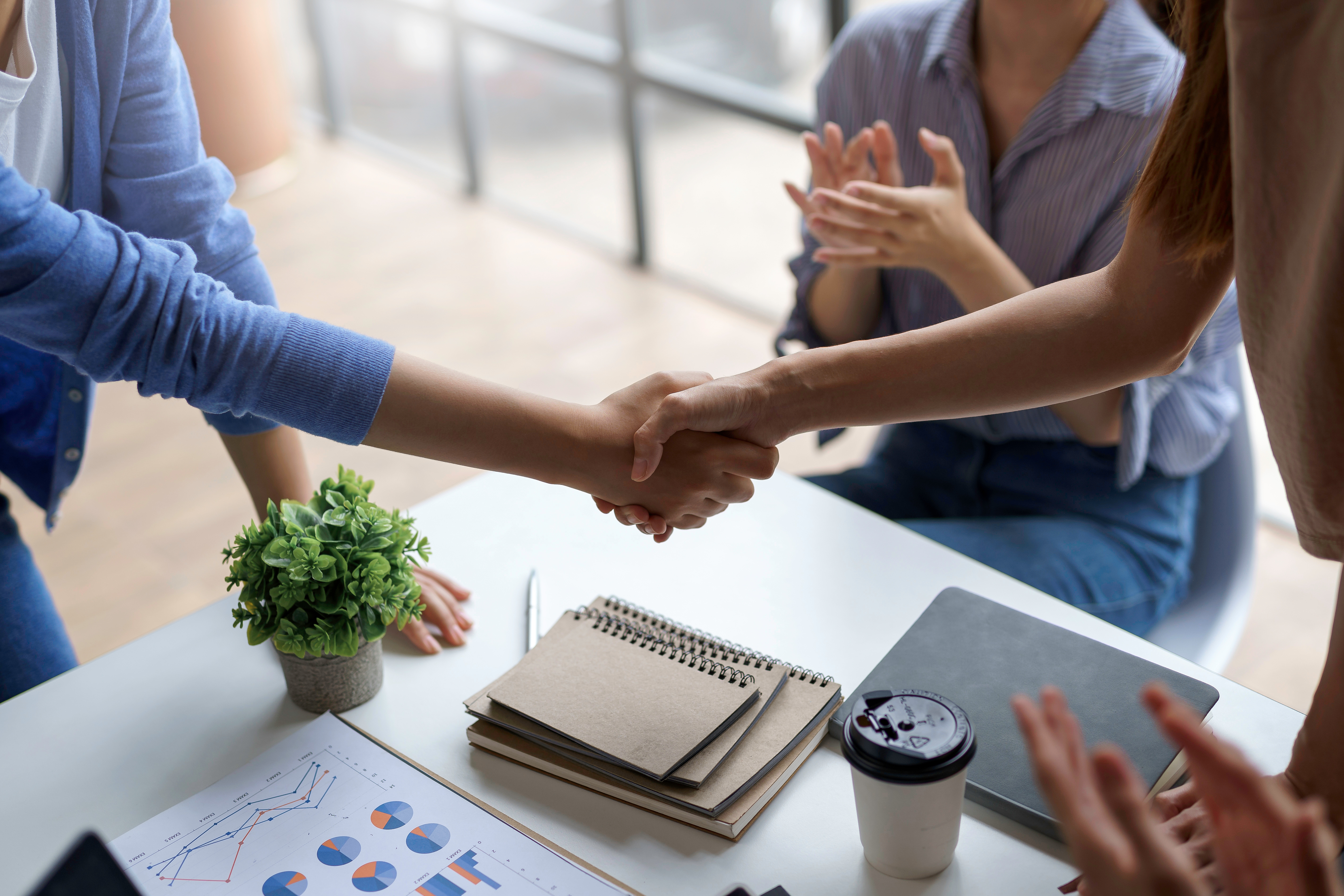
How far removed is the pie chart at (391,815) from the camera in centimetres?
86

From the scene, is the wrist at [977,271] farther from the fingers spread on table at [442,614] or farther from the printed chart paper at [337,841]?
the printed chart paper at [337,841]

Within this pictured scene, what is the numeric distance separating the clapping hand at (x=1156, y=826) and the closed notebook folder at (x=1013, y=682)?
250 mm

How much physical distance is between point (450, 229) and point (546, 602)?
2.94 m

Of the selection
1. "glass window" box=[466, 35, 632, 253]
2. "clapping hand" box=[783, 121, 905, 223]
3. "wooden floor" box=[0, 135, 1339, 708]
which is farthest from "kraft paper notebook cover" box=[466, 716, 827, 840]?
"glass window" box=[466, 35, 632, 253]

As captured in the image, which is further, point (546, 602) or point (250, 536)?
point (546, 602)

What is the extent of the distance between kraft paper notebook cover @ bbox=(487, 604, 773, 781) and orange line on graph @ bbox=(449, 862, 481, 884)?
4.9 inches

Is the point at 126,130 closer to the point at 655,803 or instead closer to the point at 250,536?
the point at 250,536

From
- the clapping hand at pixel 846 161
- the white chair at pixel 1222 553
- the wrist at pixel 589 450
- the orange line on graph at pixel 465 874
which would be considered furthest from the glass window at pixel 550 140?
the orange line on graph at pixel 465 874

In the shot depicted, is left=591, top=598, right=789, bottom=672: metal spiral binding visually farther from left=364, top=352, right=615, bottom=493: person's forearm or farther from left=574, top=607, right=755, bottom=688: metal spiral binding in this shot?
left=364, top=352, right=615, bottom=493: person's forearm

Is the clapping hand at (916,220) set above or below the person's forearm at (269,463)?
above

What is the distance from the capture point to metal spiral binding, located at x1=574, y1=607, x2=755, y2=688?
0.94 m

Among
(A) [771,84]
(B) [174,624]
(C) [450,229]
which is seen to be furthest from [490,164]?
(B) [174,624]

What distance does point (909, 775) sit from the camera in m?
0.74

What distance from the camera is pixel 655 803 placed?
0.86 m
